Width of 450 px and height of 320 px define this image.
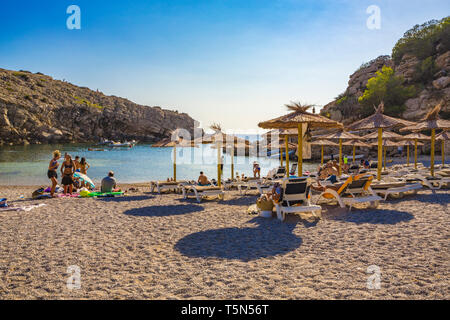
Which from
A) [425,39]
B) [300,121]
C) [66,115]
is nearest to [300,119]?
[300,121]

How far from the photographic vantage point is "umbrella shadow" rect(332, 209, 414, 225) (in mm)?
6055

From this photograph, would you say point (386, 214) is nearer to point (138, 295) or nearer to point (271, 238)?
point (271, 238)

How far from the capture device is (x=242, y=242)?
4.98 meters

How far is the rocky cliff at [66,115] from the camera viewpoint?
60281mm

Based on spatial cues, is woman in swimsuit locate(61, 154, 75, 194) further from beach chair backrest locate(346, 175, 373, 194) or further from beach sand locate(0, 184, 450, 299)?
beach chair backrest locate(346, 175, 373, 194)

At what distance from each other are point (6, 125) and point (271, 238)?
69443 mm

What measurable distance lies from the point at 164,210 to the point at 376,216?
17.5 ft

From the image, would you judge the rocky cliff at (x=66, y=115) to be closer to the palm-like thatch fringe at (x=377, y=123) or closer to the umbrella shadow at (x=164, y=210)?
the umbrella shadow at (x=164, y=210)

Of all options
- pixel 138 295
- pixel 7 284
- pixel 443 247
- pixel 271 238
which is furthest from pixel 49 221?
pixel 443 247

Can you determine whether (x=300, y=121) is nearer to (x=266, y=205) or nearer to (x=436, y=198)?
(x=266, y=205)

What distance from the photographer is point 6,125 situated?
57.3 metres

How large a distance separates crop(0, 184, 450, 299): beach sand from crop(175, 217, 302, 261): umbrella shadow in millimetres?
18

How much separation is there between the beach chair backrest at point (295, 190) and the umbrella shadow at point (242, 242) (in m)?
0.70

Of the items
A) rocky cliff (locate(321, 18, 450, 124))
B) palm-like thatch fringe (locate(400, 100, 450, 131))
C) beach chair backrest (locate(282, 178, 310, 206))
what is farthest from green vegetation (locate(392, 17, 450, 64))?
beach chair backrest (locate(282, 178, 310, 206))
